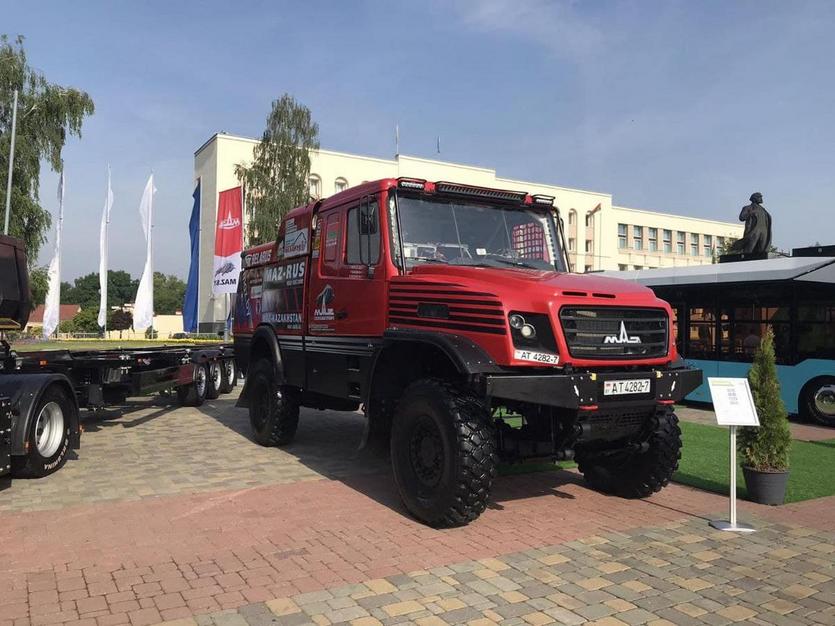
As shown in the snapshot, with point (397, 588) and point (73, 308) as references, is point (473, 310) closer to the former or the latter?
point (397, 588)

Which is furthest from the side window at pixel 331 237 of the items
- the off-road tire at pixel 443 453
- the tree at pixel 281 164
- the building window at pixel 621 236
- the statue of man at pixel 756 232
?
the building window at pixel 621 236

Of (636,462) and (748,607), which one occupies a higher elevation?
(636,462)

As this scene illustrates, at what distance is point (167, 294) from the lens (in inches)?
4579

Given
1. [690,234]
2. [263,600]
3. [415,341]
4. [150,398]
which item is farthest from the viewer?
[690,234]

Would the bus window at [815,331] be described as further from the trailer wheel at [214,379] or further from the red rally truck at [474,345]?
the trailer wheel at [214,379]

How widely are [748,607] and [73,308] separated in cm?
12127

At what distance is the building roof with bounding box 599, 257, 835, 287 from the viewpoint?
12.1m

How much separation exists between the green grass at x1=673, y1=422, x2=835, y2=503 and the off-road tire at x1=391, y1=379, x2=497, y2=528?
3.14m

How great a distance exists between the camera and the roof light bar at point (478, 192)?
6.36 metres

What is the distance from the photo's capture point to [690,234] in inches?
2776

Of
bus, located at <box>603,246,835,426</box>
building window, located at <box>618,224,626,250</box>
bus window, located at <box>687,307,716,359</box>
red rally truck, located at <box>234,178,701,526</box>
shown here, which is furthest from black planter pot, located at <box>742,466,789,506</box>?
building window, located at <box>618,224,626,250</box>

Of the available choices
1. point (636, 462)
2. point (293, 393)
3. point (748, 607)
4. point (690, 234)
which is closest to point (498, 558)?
point (748, 607)

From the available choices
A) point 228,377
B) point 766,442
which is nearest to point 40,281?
point 228,377

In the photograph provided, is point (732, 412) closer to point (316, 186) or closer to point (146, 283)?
point (146, 283)
